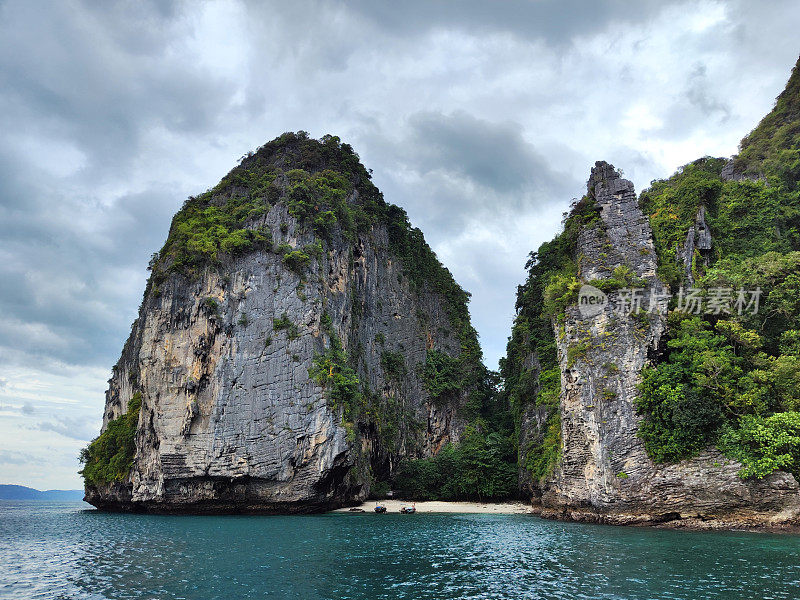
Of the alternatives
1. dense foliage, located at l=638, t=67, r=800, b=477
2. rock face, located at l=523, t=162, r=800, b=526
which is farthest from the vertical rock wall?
dense foliage, located at l=638, t=67, r=800, b=477

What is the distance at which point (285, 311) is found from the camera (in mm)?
36625

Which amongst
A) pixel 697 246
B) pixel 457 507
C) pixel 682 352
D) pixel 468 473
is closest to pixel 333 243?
pixel 468 473

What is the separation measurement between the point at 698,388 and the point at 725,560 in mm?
9191

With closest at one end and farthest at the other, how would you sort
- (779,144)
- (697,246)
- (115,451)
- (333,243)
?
(697,246)
(779,144)
(115,451)
(333,243)

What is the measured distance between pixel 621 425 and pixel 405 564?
46.5 ft

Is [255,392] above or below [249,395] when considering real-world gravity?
above

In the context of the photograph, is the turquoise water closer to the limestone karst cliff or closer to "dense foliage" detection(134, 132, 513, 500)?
the limestone karst cliff

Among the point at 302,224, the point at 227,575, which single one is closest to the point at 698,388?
the point at 227,575

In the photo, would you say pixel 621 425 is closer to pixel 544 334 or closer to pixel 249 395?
pixel 544 334

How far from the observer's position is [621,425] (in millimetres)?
24344

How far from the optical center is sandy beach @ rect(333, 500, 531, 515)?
3450cm

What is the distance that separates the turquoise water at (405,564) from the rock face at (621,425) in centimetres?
179

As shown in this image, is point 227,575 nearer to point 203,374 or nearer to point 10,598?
point 10,598

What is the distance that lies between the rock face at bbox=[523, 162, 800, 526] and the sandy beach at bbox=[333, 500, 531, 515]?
4.16 m
